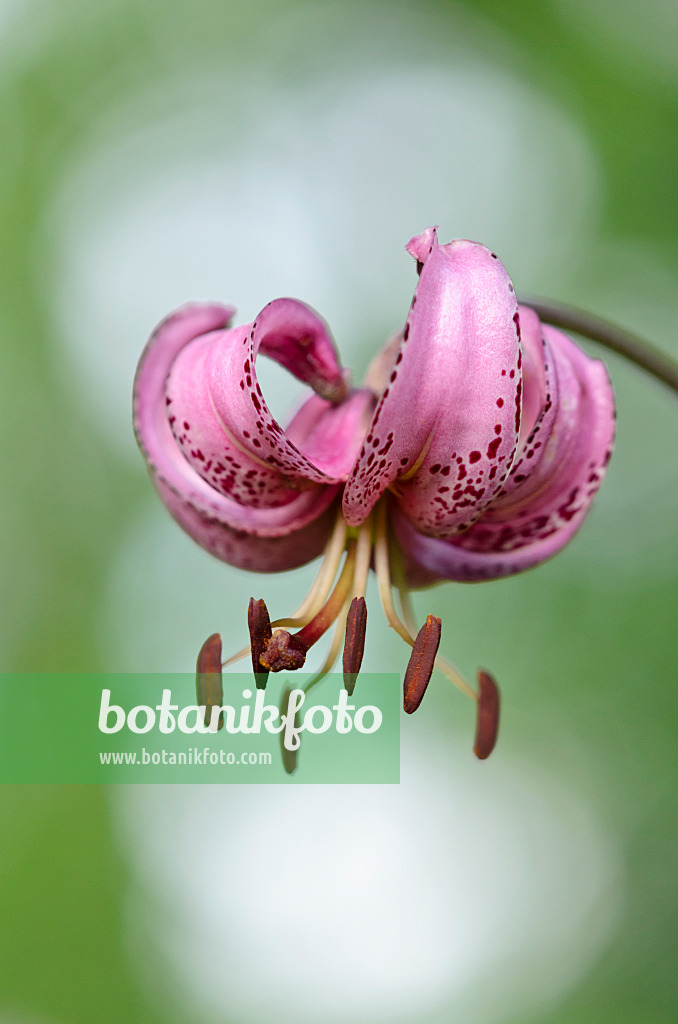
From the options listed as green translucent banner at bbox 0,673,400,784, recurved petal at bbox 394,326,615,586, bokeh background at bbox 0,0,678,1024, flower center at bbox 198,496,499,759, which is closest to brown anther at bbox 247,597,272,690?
flower center at bbox 198,496,499,759

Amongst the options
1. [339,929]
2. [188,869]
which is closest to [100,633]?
[188,869]

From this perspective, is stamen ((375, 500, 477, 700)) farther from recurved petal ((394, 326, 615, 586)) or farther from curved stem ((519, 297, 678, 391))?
curved stem ((519, 297, 678, 391))

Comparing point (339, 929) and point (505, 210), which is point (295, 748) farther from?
point (339, 929)

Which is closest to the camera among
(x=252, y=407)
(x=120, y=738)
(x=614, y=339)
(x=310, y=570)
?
(x=252, y=407)

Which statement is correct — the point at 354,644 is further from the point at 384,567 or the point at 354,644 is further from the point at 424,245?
the point at 424,245

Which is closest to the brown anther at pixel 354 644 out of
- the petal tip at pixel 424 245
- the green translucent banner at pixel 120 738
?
the petal tip at pixel 424 245

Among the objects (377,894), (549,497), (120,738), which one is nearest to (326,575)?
(549,497)
